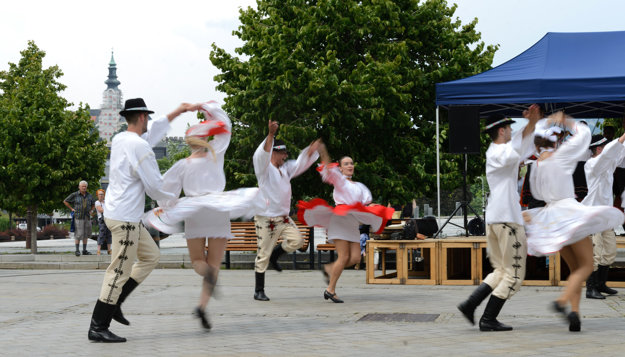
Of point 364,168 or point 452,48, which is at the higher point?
point 452,48

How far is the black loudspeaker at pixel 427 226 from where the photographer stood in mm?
14008

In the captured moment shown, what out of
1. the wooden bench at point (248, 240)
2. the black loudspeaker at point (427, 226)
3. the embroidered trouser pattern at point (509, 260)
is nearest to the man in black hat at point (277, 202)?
the embroidered trouser pattern at point (509, 260)

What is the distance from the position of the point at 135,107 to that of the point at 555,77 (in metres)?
7.89

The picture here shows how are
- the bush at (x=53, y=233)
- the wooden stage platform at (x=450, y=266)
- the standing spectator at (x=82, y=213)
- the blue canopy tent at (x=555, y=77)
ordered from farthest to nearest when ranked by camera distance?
1. the bush at (x=53, y=233)
2. the standing spectator at (x=82, y=213)
3. the blue canopy tent at (x=555, y=77)
4. the wooden stage platform at (x=450, y=266)

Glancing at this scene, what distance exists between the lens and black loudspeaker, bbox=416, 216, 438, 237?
14.0m

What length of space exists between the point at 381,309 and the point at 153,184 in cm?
350

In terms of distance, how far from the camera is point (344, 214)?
1016 centimetres

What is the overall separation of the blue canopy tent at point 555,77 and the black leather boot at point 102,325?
787 centimetres

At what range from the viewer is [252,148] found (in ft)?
77.0

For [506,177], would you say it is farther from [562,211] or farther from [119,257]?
[119,257]

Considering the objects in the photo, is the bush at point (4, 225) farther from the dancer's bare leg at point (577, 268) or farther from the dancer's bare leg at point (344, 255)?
the dancer's bare leg at point (577, 268)

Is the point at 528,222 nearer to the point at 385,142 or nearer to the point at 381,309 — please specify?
the point at 381,309

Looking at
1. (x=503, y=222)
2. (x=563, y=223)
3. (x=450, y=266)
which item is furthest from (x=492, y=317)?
(x=450, y=266)

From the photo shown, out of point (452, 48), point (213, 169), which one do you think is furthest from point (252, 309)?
point (452, 48)
